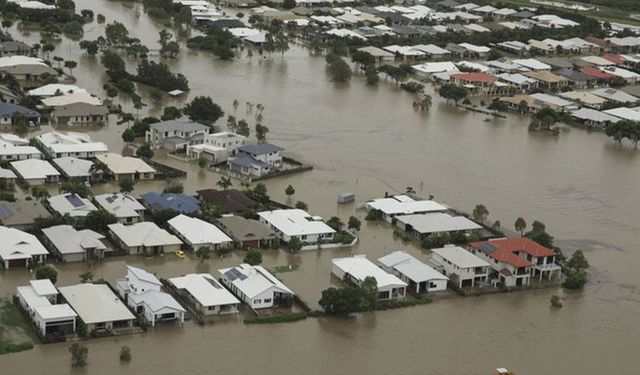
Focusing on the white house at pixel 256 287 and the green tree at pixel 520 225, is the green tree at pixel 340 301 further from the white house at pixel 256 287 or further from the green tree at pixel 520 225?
the green tree at pixel 520 225

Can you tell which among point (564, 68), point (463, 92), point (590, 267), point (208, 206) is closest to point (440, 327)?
point (590, 267)

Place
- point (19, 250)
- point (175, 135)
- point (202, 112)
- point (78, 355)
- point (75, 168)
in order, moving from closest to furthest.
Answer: point (78, 355) < point (19, 250) < point (75, 168) < point (175, 135) < point (202, 112)

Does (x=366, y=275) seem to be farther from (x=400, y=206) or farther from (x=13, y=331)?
(x=13, y=331)

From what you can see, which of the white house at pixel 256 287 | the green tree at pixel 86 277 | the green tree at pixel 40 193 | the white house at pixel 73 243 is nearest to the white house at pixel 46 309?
the green tree at pixel 86 277

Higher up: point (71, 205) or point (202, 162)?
point (71, 205)

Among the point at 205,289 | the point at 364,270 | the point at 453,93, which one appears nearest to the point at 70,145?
the point at 205,289

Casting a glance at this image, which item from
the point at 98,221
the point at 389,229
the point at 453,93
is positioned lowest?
the point at 389,229

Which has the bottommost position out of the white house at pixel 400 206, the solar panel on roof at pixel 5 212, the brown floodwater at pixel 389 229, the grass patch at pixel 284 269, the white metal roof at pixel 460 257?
the brown floodwater at pixel 389 229
